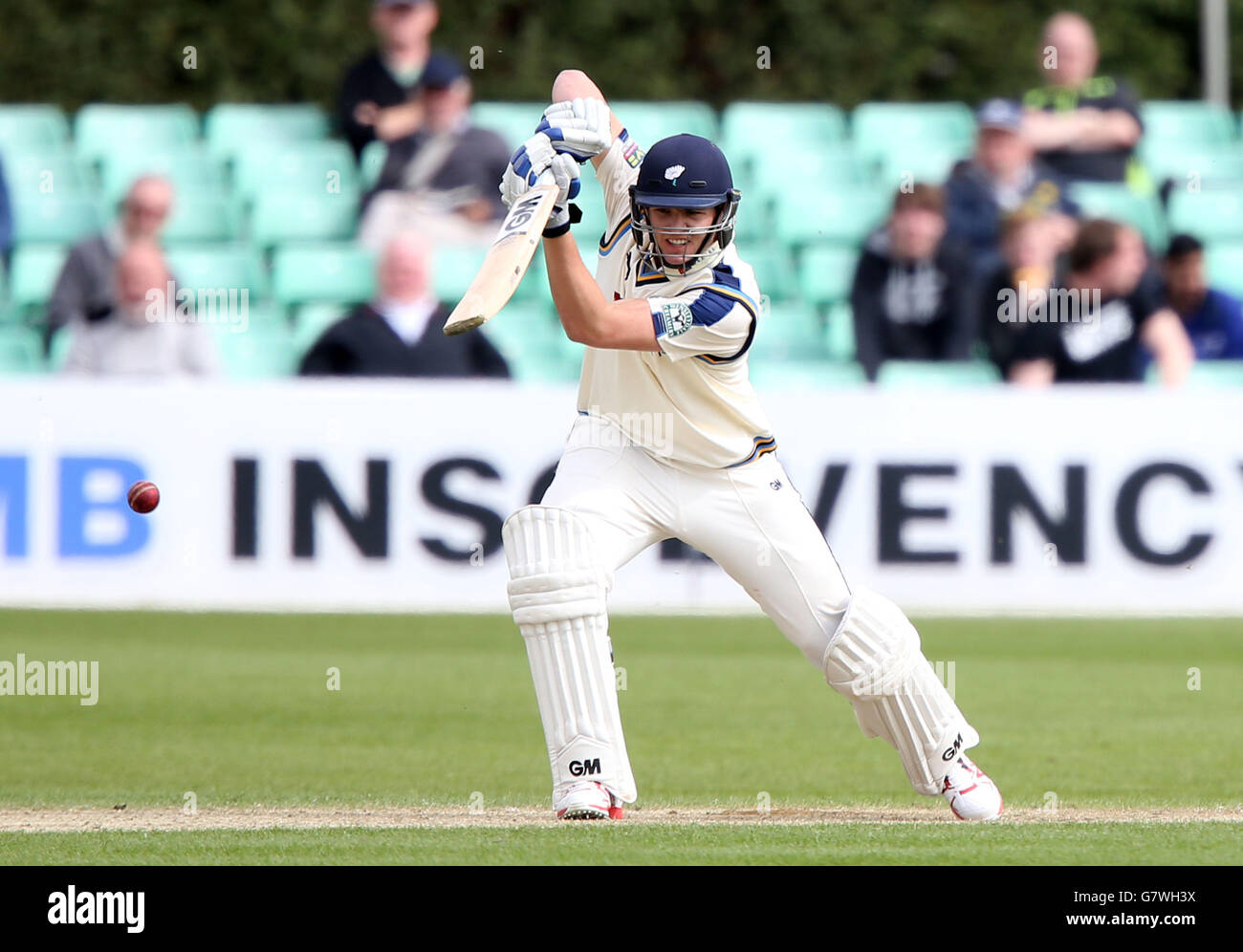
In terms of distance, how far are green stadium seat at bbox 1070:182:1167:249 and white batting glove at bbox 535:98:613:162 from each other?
943 centimetres

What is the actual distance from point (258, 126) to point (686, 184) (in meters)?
10.6

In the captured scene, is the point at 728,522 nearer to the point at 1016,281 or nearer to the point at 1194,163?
the point at 1016,281

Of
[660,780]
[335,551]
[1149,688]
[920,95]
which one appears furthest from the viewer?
[920,95]

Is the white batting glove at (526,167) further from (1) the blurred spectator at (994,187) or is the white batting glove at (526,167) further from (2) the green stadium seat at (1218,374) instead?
(2) the green stadium seat at (1218,374)

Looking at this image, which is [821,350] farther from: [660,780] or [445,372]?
[660,780]

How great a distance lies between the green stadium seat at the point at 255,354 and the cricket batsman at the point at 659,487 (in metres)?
7.16

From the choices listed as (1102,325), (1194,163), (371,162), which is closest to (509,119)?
(371,162)

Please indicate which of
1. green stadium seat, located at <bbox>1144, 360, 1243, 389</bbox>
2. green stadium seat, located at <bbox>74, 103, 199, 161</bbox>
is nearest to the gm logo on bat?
green stadium seat, located at <bbox>1144, 360, 1243, 389</bbox>

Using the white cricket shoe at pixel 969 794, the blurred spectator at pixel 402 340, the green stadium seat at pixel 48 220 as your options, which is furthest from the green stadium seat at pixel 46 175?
the white cricket shoe at pixel 969 794

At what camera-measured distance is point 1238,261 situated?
15.9 meters

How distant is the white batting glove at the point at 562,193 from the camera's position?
6.45m

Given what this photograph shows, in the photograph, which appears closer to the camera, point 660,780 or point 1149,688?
point 660,780

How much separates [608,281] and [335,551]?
5.60m
